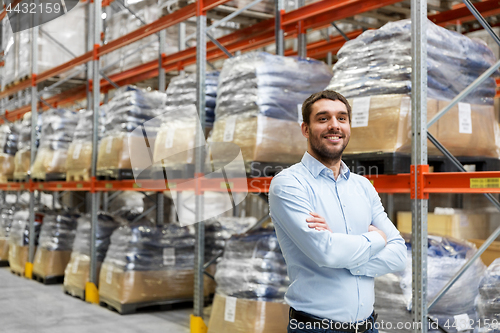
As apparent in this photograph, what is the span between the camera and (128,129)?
679 centimetres

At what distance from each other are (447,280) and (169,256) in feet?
12.5

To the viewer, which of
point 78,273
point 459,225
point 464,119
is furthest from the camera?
point 78,273

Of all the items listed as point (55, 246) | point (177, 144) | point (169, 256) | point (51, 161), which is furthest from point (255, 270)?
point (51, 161)

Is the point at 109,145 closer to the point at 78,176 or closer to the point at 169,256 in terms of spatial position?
the point at 78,176

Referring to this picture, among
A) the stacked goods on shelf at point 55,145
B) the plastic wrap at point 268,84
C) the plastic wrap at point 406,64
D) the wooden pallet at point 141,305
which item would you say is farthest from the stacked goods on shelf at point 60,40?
the plastic wrap at point 406,64

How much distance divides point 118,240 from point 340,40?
3911mm

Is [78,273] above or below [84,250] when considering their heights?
below

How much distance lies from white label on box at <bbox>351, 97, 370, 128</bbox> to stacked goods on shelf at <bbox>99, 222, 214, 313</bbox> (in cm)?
367

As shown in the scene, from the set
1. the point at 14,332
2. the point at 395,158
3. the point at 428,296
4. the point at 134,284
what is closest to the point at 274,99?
the point at 395,158

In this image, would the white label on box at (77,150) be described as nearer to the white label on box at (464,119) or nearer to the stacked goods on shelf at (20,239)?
the stacked goods on shelf at (20,239)

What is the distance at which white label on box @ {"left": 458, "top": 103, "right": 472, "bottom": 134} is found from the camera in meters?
3.84

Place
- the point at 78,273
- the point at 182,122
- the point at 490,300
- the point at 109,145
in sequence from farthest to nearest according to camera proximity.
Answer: the point at 78,273 → the point at 109,145 → the point at 182,122 → the point at 490,300

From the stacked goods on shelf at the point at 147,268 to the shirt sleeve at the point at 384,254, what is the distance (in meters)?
4.44

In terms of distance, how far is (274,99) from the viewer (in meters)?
4.75
